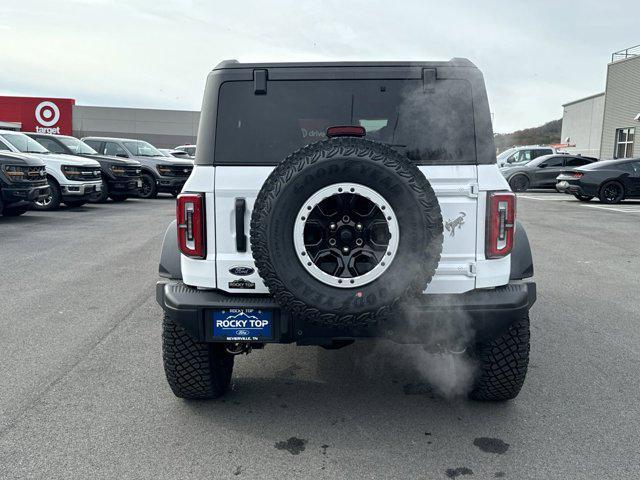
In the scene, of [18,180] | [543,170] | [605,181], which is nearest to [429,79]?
[18,180]

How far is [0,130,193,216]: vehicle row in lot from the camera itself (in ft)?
39.9

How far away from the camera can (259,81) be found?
343 centimetres

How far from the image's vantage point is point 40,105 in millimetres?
27359

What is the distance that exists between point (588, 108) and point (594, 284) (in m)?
47.7

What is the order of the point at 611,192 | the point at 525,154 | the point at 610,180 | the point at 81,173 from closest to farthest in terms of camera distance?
the point at 81,173
the point at 610,180
the point at 611,192
the point at 525,154

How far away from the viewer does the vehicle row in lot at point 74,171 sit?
12164mm

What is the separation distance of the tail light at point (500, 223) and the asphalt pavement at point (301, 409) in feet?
3.26

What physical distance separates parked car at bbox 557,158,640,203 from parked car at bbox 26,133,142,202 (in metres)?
13.0

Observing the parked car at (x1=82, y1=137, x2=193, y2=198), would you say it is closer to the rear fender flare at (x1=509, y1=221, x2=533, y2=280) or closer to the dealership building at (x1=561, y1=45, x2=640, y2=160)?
the rear fender flare at (x1=509, y1=221, x2=533, y2=280)

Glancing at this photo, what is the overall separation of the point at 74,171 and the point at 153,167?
4.58 m

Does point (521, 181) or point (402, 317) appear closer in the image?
point (402, 317)

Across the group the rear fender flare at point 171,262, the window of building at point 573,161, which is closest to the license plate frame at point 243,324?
the rear fender flare at point 171,262

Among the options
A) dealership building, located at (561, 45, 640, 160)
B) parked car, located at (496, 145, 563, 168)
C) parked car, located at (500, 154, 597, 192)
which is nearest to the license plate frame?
parked car, located at (500, 154, 597, 192)

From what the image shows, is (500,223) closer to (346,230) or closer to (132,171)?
(346,230)
